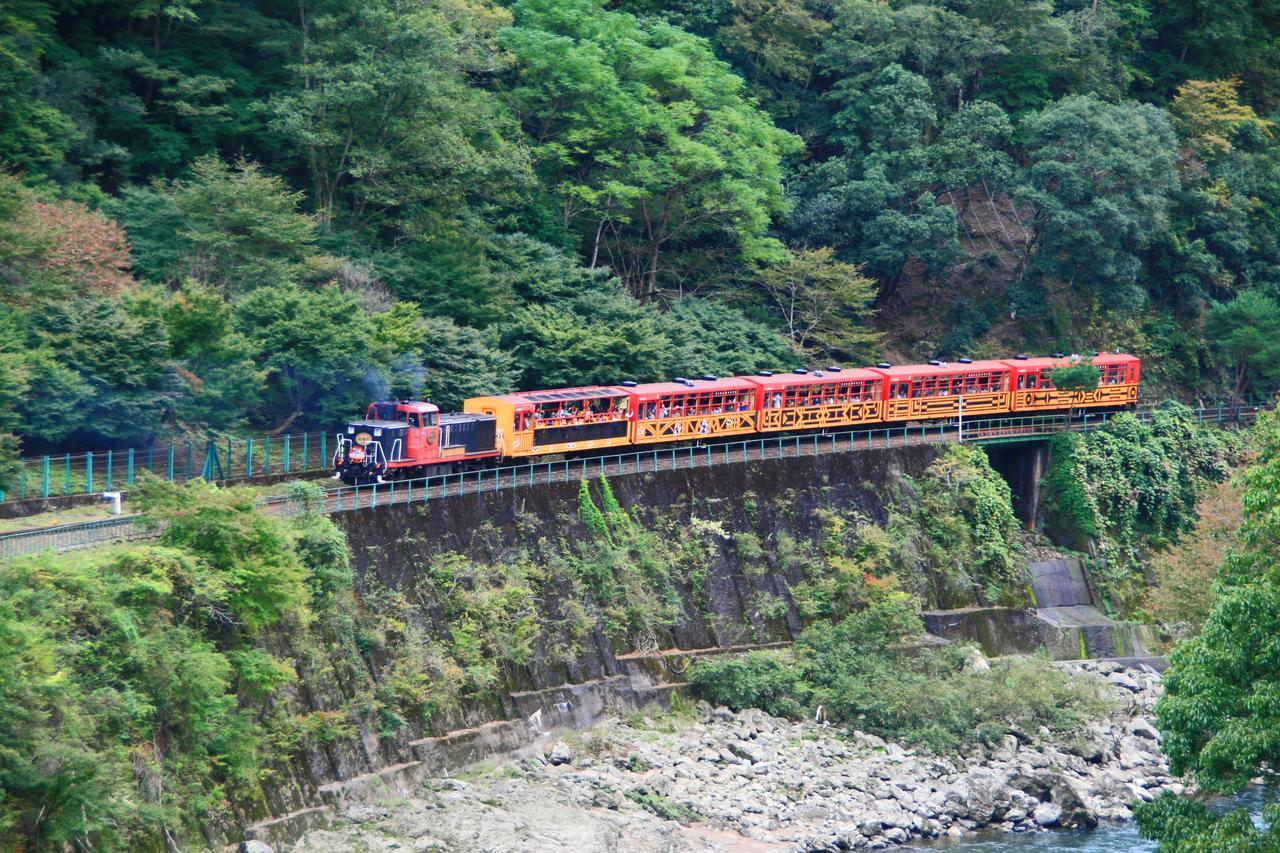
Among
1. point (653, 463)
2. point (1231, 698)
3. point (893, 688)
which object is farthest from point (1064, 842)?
point (653, 463)

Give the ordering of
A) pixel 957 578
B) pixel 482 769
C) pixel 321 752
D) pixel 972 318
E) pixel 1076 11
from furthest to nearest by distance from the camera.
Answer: pixel 1076 11
pixel 972 318
pixel 957 578
pixel 482 769
pixel 321 752

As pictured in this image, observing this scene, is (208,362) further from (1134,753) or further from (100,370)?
(1134,753)

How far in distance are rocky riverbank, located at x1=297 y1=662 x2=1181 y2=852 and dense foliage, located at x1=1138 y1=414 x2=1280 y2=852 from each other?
1021cm

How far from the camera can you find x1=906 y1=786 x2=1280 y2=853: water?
35844 mm

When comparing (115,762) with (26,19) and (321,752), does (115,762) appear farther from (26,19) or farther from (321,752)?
(26,19)

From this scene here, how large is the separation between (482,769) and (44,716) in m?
11.2

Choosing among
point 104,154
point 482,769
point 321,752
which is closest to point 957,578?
point 482,769

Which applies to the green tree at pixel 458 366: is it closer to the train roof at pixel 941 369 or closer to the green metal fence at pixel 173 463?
the green metal fence at pixel 173 463

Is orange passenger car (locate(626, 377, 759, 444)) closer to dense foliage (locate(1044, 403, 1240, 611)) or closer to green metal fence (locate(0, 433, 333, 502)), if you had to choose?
green metal fence (locate(0, 433, 333, 502))

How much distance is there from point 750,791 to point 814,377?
1679cm

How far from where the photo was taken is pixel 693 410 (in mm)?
48250

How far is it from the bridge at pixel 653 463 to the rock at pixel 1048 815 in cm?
1302

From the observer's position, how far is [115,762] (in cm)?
2816

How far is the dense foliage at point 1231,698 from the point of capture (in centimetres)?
2495
